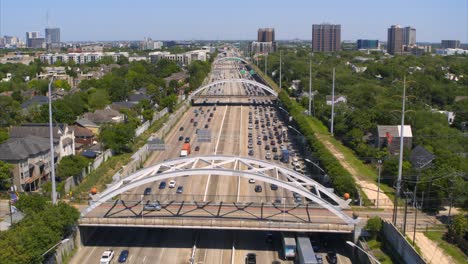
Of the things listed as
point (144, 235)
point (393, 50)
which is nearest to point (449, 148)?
point (144, 235)

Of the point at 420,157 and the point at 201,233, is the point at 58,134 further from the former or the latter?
the point at 420,157

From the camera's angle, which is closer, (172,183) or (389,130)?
(172,183)

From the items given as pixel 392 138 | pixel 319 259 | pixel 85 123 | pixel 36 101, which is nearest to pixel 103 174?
pixel 85 123

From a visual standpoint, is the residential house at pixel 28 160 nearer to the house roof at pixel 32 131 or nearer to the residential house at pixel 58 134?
the residential house at pixel 58 134

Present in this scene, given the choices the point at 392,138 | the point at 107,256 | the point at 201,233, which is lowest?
the point at 201,233

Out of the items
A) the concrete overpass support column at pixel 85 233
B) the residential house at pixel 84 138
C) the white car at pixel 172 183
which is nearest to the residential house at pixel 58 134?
the residential house at pixel 84 138

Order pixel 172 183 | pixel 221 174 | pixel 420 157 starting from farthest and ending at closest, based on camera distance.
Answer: pixel 172 183, pixel 420 157, pixel 221 174
